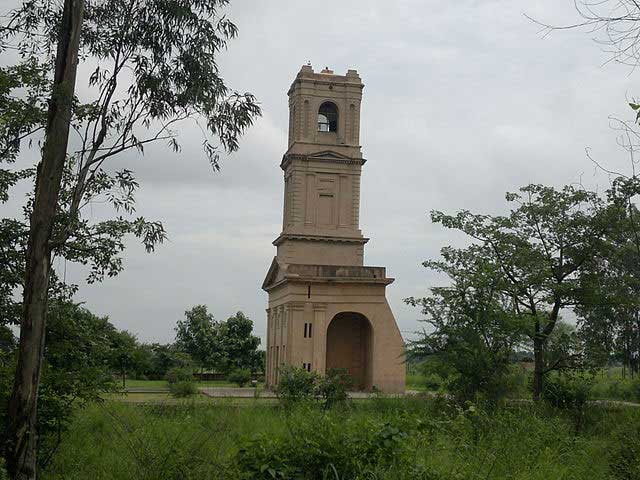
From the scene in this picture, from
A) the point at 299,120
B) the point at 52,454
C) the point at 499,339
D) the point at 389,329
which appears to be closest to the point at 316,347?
the point at 389,329

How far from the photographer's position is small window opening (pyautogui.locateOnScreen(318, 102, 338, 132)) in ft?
131

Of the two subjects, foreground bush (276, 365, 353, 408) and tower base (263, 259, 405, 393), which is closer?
foreground bush (276, 365, 353, 408)

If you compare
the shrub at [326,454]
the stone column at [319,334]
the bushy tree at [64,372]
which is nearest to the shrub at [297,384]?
the bushy tree at [64,372]

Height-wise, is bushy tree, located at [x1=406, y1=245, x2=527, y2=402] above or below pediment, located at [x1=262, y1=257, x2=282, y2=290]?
below

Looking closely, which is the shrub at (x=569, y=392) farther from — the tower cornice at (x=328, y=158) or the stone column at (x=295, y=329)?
the tower cornice at (x=328, y=158)

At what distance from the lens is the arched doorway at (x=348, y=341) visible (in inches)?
1478

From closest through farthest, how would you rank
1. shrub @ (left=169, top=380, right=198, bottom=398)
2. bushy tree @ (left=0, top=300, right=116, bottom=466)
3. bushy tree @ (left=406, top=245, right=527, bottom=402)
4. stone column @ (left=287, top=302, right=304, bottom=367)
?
bushy tree @ (left=0, top=300, right=116, bottom=466), bushy tree @ (left=406, top=245, right=527, bottom=402), shrub @ (left=169, top=380, right=198, bottom=398), stone column @ (left=287, top=302, right=304, bottom=367)

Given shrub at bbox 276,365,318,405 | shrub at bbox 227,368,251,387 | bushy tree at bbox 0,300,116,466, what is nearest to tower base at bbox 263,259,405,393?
shrub at bbox 227,368,251,387

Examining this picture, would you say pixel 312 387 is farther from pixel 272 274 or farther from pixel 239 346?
pixel 239 346

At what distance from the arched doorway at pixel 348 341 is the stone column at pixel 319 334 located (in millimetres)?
2156

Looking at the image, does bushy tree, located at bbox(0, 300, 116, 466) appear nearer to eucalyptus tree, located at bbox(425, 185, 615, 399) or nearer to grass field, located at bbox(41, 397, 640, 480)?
grass field, located at bbox(41, 397, 640, 480)

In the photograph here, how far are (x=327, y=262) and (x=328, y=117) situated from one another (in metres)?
7.39

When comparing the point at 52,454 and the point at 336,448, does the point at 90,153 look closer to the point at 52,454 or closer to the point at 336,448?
the point at 52,454

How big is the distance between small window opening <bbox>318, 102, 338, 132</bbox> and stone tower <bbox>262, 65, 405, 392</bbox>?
0.05m
